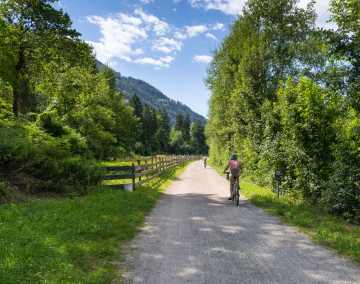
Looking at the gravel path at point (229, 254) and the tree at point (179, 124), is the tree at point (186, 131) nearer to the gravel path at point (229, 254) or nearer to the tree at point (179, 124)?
the tree at point (179, 124)

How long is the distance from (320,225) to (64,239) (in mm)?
5970

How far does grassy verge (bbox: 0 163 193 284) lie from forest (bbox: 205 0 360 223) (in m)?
6.11

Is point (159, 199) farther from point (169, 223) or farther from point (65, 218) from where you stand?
point (65, 218)

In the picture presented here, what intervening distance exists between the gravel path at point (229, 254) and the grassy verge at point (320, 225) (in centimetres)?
30

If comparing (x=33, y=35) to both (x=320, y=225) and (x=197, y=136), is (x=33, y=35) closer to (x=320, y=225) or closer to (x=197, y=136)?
(x=320, y=225)

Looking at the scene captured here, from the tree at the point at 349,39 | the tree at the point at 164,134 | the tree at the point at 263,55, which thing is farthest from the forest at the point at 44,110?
the tree at the point at 164,134

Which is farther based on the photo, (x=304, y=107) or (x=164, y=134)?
(x=164, y=134)

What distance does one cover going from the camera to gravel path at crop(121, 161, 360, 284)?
10.8 ft

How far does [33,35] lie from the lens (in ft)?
40.7

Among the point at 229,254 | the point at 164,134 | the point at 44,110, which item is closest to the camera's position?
the point at 229,254

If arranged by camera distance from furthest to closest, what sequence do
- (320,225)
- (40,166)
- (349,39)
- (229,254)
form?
(40,166), (349,39), (320,225), (229,254)

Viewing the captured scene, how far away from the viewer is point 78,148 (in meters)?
10.9

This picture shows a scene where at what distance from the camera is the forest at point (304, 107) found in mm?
6441

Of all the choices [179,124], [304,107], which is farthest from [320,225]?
[179,124]
